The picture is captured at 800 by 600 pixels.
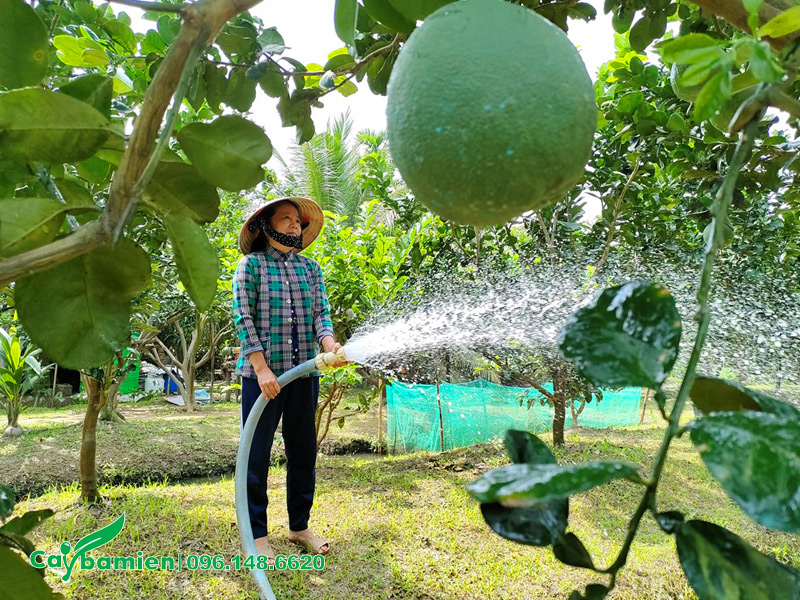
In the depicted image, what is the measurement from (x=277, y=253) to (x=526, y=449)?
6.86ft

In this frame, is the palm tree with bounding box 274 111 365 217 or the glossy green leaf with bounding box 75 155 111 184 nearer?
the glossy green leaf with bounding box 75 155 111 184

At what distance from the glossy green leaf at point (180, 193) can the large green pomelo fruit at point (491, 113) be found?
179 mm

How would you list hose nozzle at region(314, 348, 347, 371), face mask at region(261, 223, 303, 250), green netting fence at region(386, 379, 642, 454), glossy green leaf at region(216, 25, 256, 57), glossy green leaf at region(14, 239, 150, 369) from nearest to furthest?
glossy green leaf at region(14, 239, 150, 369), glossy green leaf at region(216, 25, 256, 57), hose nozzle at region(314, 348, 347, 371), face mask at region(261, 223, 303, 250), green netting fence at region(386, 379, 642, 454)

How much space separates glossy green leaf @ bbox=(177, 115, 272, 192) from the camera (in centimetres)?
47

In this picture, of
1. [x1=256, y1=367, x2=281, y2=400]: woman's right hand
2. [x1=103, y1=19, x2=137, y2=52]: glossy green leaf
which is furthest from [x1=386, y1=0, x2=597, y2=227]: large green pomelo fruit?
[x1=256, y1=367, x2=281, y2=400]: woman's right hand

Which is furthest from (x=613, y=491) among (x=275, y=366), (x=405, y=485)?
(x=275, y=366)

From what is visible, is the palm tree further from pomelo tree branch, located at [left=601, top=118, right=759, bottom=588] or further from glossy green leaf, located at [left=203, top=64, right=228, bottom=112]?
pomelo tree branch, located at [left=601, top=118, right=759, bottom=588]

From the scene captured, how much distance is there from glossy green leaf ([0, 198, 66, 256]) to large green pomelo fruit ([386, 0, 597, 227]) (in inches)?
10.6

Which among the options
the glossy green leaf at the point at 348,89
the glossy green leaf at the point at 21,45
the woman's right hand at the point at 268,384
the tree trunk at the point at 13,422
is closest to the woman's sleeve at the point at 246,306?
the woman's right hand at the point at 268,384

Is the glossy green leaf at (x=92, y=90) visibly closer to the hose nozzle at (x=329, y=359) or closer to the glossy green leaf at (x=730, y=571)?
the glossy green leaf at (x=730, y=571)

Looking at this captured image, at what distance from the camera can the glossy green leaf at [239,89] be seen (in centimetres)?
96

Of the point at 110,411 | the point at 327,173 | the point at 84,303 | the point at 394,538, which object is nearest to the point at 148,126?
the point at 84,303

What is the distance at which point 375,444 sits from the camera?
5184 millimetres

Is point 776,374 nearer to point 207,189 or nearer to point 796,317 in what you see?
point 796,317
